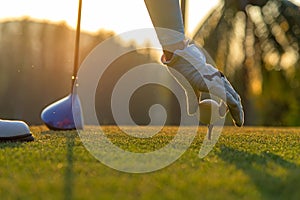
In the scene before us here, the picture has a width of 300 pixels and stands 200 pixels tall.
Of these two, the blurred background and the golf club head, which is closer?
the golf club head

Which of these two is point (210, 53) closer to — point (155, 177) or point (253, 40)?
point (253, 40)

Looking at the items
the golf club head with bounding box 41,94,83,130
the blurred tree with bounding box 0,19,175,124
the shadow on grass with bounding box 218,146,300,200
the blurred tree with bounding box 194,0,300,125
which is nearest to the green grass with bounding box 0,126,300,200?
the shadow on grass with bounding box 218,146,300,200

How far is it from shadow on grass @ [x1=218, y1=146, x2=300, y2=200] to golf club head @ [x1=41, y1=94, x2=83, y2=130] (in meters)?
2.20

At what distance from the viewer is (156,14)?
2736mm

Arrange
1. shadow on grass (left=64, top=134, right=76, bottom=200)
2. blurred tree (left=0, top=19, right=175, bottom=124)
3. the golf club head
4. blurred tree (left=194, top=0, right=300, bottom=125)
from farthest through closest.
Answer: blurred tree (left=194, top=0, right=300, bottom=125)
blurred tree (left=0, top=19, right=175, bottom=124)
the golf club head
shadow on grass (left=64, top=134, right=76, bottom=200)

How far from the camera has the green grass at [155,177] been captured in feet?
4.66

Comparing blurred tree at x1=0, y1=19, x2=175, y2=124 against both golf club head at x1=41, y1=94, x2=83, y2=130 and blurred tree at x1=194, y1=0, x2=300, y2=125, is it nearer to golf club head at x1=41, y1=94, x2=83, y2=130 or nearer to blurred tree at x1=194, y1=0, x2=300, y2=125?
blurred tree at x1=194, y1=0, x2=300, y2=125

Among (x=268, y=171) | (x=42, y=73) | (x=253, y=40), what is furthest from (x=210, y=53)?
(x=268, y=171)

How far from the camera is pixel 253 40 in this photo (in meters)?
17.0

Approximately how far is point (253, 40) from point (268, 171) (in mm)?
15489

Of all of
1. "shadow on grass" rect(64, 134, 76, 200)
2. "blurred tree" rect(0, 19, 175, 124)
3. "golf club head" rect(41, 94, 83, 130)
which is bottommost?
"blurred tree" rect(0, 19, 175, 124)

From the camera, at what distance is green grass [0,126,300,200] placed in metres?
1.42

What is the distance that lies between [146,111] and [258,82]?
13.5ft

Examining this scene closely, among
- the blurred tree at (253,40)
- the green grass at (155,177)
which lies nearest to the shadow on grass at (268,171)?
the green grass at (155,177)
